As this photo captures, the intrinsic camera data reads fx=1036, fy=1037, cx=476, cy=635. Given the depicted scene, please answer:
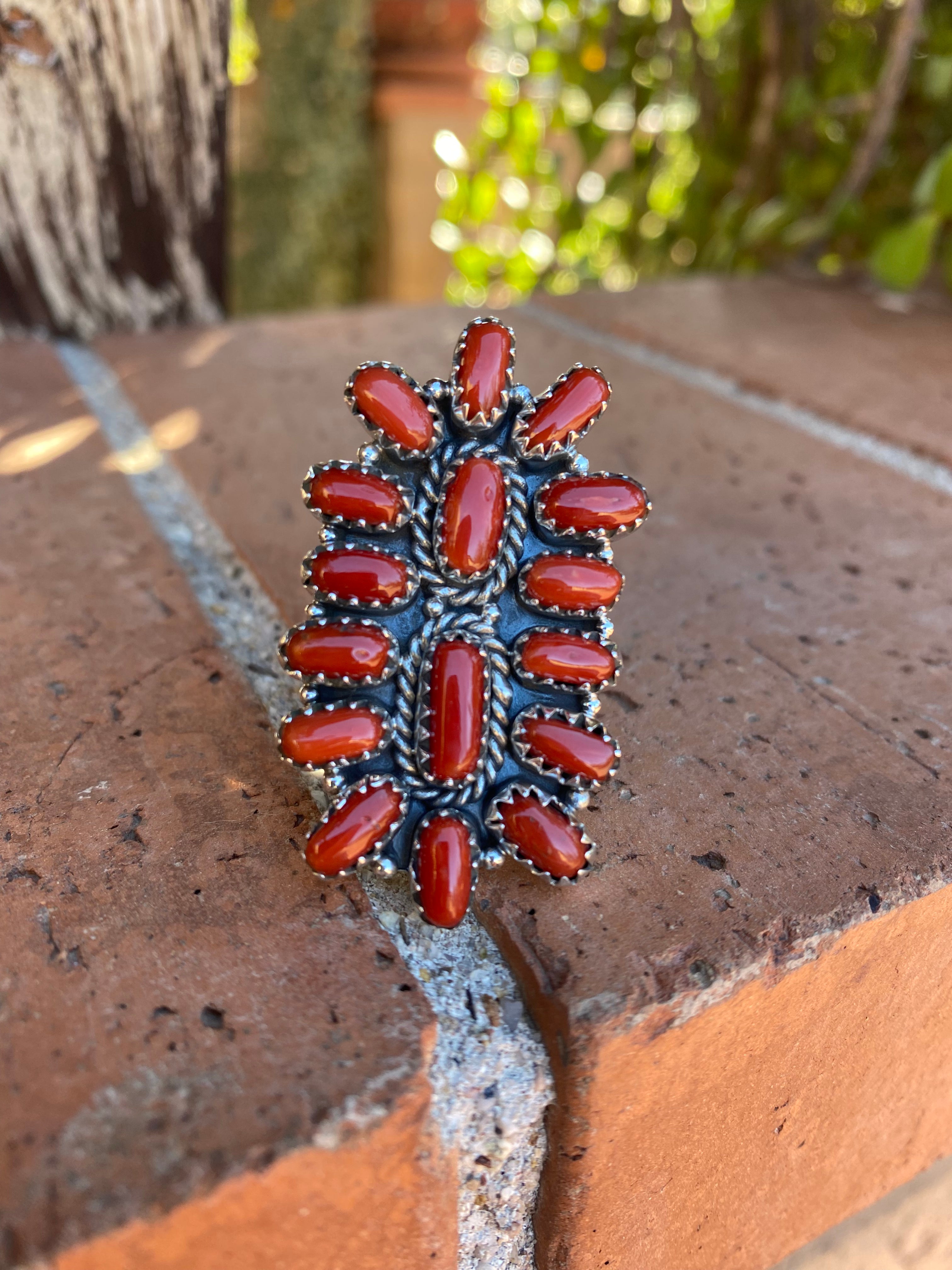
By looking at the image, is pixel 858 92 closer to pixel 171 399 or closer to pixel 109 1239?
pixel 171 399

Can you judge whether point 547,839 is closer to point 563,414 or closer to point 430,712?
point 430,712

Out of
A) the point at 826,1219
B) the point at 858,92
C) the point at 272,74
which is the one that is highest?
the point at 858,92

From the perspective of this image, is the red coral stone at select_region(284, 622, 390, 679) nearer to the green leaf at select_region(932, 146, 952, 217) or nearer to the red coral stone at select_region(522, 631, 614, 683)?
the red coral stone at select_region(522, 631, 614, 683)

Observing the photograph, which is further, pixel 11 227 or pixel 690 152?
pixel 690 152

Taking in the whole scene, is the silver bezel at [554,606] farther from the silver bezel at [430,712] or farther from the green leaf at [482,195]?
the green leaf at [482,195]

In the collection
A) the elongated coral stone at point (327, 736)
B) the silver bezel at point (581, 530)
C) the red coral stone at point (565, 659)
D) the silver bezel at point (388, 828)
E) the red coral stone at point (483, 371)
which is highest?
the red coral stone at point (483, 371)

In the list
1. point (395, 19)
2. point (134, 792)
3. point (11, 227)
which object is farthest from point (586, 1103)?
point (395, 19)

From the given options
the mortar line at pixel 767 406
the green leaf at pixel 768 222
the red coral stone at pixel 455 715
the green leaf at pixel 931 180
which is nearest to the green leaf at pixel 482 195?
the green leaf at pixel 768 222
